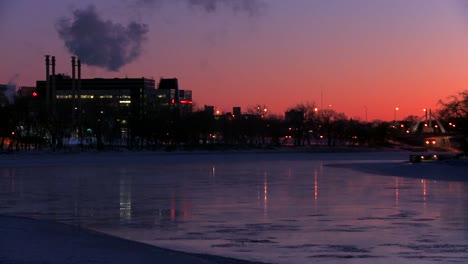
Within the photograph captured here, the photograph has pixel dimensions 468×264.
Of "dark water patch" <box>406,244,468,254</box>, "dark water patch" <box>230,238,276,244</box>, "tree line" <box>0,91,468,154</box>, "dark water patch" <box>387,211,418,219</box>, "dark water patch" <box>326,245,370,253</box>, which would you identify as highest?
"tree line" <box>0,91,468,154</box>

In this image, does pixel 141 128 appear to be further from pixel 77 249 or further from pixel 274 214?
pixel 77 249

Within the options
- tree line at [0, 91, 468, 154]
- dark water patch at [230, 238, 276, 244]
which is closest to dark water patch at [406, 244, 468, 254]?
dark water patch at [230, 238, 276, 244]

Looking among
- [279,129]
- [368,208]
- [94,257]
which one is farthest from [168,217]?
[279,129]

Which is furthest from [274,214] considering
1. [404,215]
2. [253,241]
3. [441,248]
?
[441,248]

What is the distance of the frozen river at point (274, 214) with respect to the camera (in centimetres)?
1623

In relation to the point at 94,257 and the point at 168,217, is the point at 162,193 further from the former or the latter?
the point at 94,257

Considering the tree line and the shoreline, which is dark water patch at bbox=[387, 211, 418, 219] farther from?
the tree line

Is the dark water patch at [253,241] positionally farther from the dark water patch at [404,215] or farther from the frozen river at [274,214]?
the dark water patch at [404,215]

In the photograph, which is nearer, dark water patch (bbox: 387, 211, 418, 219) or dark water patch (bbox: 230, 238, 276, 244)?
dark water patch (bbox: 230, 238, 276, 244)

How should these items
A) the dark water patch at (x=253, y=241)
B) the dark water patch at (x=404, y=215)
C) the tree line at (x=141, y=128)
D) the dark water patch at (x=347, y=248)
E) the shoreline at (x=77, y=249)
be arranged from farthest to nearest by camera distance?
the tree line at (x=141, y=128), the dark water patch at (x=404, y=215), the dark water patch at (x=253, y=241), the dark water patch at (x=347, y=248), the shoreline at (x=77, y=249)

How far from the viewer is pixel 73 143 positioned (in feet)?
468

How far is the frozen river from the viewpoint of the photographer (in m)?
16.2

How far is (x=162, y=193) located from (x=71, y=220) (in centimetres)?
1010

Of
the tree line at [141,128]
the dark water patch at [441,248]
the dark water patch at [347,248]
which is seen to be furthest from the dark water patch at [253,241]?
the tree line at [141,128]
